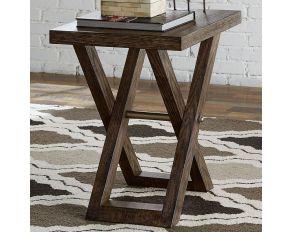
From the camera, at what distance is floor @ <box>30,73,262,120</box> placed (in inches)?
152

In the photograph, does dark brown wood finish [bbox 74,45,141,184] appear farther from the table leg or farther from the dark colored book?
the table leg

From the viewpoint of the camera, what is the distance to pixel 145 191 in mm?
2566

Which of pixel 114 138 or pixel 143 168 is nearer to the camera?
pixel 114 138

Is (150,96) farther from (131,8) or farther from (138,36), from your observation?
(138,36)

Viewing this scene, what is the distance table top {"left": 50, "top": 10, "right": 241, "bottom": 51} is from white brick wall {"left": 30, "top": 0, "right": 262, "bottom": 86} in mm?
2144

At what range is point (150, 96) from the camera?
4211 millimetres

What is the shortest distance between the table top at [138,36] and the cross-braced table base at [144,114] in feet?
0.38

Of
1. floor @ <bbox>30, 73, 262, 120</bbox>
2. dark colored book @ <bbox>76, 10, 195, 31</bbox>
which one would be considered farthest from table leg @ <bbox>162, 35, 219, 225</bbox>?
floor @ <bbox>30, 73, 262, 120</bbox>

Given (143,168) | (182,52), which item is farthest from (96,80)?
(182,52)

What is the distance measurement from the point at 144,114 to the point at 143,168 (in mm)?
588

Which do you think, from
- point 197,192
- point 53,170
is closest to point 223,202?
point 197,192
